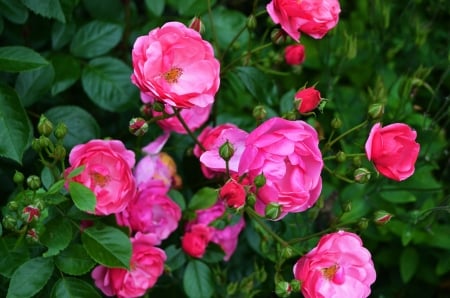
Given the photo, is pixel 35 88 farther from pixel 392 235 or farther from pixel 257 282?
pixel 392 235

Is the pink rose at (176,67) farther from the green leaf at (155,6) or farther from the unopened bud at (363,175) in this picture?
the green leaf at (155,6)

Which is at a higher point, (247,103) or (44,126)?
(44,126)

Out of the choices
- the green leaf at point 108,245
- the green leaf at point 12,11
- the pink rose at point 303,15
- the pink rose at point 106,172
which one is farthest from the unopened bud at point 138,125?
the green leaf at point 12,11

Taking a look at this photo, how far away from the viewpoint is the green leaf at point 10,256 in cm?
117

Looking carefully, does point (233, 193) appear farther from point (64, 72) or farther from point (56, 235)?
point (64, 72)

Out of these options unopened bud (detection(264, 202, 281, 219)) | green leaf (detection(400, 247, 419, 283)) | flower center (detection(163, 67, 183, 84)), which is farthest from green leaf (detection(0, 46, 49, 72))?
green leaf (detection(400, 247, 419, 283))

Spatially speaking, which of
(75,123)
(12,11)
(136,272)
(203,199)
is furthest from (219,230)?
(12,11)

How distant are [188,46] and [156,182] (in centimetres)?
29

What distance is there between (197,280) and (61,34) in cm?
56

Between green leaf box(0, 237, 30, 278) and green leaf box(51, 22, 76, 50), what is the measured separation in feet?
1.54

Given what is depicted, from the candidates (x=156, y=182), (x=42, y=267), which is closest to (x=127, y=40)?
(x=156, y=182)

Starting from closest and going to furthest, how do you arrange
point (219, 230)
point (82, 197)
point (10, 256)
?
point (82, 197) < point (10, 256) < point (219, 230)

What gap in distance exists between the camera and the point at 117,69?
4.84 feet

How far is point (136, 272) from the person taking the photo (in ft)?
4.20
